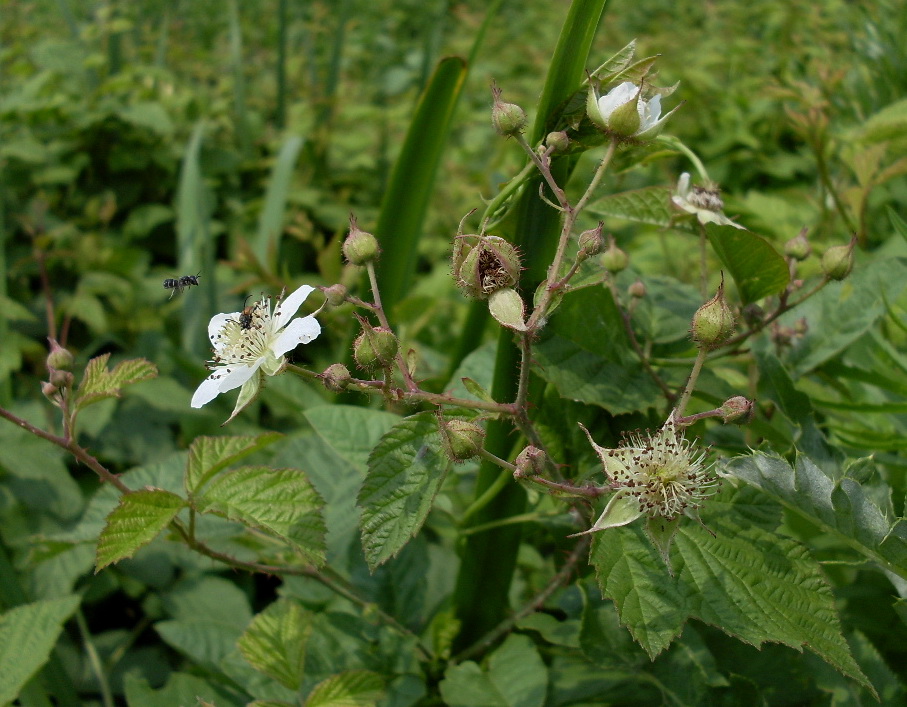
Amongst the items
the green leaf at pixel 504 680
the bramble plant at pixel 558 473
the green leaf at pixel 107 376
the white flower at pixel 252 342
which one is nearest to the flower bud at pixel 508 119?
the bramble plant at pixel 558 473

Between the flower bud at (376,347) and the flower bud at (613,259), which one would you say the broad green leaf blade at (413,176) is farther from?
the flower bud at (376,347)

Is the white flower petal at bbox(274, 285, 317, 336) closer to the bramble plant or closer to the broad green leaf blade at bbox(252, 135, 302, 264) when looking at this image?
the bramble plant

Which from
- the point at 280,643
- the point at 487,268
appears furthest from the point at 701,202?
the point at 280,643

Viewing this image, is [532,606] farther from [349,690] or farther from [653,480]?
[653,480]

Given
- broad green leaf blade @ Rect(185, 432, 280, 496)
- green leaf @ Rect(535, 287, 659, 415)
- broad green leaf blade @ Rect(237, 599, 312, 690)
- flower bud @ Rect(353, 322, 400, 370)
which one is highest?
flower bud @ Rect(353, 322, 400, 370)

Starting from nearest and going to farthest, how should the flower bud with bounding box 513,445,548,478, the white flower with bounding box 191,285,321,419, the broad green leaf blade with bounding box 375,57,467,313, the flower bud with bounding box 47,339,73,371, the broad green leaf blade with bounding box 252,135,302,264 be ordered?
the flower bud with bounding box 513,445,548,478
the white flower with bounding box 191,285,321,419
the flower bud with bounding box 47,339,73,371
the broad green leaf blade with bounding box 375,57,467,313
the broad green leaf blade with bounding box 252,135,302,264

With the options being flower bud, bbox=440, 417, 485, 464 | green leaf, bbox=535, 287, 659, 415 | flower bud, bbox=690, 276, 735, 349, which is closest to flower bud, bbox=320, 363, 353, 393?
flower bud, bbox=440, 417, 485, 464
